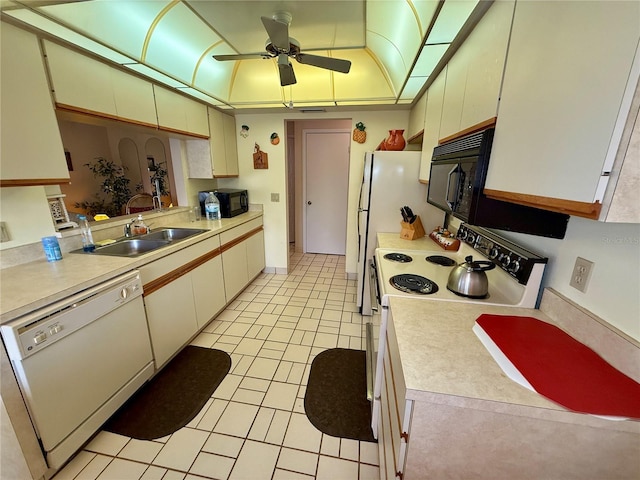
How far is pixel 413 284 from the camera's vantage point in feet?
4.59

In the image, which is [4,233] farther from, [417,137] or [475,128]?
[417,137]

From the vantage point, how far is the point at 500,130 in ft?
3.23

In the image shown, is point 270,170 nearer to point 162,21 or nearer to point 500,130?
point 162,21

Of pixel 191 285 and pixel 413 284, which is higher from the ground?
pixel 413 284

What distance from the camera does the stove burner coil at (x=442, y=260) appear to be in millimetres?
1783

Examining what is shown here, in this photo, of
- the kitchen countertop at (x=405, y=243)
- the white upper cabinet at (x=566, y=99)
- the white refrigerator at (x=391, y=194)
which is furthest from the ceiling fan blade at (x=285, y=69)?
the kitchen countertop at (x=405, y=243)

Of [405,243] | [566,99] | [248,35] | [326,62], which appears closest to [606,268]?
[566,99]

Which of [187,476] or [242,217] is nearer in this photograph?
[187,476]

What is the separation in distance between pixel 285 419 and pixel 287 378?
326mm

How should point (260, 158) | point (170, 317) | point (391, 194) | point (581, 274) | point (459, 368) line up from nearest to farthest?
point (459, 368) → point (581, 274) → point (170, 317) → point (391, 194) → point (260, 158)

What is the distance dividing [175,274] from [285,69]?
1.74 meters

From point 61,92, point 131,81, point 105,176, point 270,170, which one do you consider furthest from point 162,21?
point 105,176

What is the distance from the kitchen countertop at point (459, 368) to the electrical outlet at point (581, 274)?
0.18 meters

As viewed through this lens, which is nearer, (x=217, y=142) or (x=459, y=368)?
(x=459, y=368)
